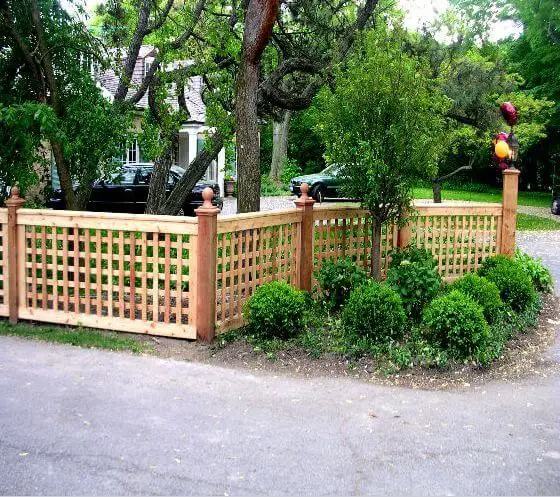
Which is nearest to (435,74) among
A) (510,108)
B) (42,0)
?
(510,108)

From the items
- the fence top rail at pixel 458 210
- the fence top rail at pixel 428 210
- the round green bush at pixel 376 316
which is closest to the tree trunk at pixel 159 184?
the fence top rail at pixel 428 210

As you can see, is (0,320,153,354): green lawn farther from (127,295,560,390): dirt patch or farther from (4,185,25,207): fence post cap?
(4,185,25,207): fence post cap

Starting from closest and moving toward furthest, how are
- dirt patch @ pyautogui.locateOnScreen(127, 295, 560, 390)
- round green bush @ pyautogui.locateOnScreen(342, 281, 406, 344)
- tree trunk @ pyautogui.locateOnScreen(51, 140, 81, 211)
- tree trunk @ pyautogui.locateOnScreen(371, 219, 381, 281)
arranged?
1. dirt patch @ pyautogui.locateOnScreen(127, 295, 560, 390)
2. round green bush @ pyautogui.locateOnScreen(342, 281, 406, 344)
3. tree trunk @ pyautogui.locateOnScreen(371, 219, 381, 281)
4. tree trunk @ pyautogui.locateOnScreen(51, 140, 81, 211)

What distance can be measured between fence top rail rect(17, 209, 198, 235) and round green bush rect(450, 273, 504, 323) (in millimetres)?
2963

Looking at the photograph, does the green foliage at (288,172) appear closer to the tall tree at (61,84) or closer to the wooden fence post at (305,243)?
the tall tree at (61,84)

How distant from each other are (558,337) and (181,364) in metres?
4.20

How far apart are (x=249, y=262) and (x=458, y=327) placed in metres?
2.36

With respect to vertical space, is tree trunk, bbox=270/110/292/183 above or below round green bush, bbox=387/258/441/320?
above

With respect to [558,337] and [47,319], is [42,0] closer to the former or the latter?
[47,319]

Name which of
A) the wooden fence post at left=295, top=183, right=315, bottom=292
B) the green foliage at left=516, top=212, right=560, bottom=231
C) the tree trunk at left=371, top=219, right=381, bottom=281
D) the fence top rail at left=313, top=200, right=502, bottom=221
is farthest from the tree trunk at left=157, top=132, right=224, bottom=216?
the green foliage at left=516, top=212, right=560, bottom=231

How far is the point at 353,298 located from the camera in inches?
280

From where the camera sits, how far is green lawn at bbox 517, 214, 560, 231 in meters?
21.9

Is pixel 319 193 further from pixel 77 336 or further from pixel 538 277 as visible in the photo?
pixel 77 336

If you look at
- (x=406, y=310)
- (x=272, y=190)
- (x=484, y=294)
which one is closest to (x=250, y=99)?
(x=406, y=310)
